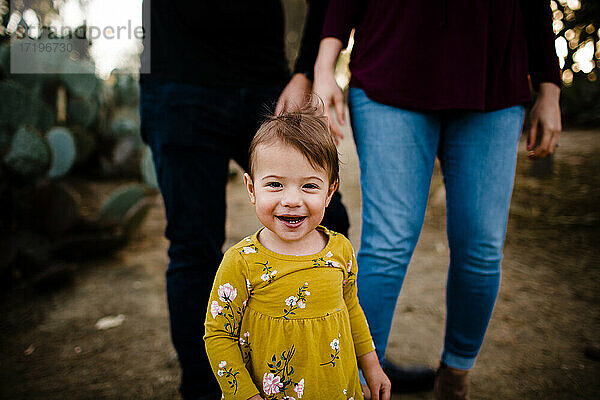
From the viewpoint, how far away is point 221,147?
4.14ft

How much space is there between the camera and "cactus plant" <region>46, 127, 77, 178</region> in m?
2.90

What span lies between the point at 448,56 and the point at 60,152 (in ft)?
8.64

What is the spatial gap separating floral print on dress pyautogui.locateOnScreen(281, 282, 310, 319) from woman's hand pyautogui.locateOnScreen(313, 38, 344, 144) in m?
0.45

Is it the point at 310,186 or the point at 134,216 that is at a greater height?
the point at 310,186

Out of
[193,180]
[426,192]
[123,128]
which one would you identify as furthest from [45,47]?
[426,192]

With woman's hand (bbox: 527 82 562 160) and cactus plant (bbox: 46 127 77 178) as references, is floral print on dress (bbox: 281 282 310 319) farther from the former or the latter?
A: cactus plant (bbox: 46 127 77 178)

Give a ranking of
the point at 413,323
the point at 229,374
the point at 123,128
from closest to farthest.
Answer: the point at 229,374, the point at 413,323, the point at 123,128

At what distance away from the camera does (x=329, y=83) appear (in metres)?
1.18

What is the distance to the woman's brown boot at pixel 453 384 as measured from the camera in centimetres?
Result: 129

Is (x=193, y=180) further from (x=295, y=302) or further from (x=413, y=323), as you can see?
(x=413, y=323)

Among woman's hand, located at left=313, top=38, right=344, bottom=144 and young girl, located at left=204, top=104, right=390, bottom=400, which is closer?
young girl, located at left=204, top=104, right=390, bottom=400

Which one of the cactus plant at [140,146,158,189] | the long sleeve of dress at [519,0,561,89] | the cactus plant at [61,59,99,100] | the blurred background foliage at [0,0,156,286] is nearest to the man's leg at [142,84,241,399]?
the long sleeve of dress at [519,0,561,89]

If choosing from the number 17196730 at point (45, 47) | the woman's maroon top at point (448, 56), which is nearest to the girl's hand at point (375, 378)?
the woman's maroon top at point (448, 56)

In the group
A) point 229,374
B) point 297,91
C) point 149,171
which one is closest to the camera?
point 229,374
